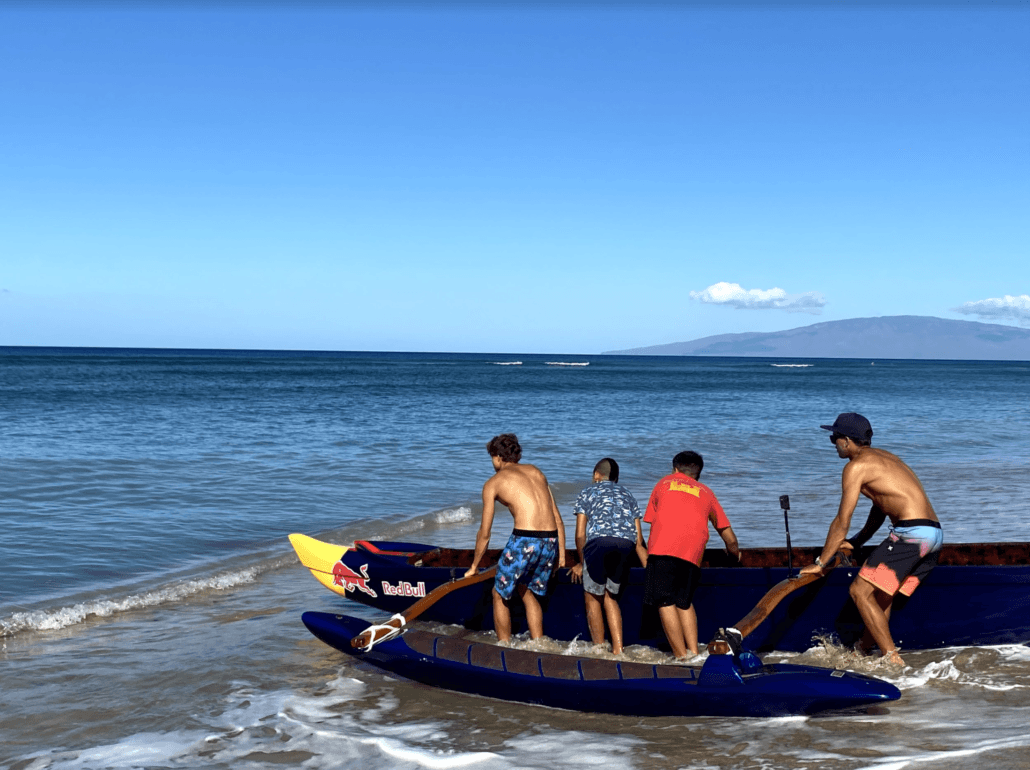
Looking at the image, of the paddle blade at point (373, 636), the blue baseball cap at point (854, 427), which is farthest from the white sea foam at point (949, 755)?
the paddle blade at point (373, 636)

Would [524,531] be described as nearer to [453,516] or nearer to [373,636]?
[373,636]

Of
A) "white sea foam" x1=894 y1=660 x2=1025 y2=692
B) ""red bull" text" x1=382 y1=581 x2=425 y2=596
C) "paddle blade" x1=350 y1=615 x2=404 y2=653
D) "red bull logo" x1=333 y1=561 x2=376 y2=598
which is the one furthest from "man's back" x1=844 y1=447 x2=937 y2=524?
"red bull logo" x1=333 y1=561 x2=376 y2=598

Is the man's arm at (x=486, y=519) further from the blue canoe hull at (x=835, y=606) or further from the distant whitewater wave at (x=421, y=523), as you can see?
the distant whitewater wave at (x=421, y=523)

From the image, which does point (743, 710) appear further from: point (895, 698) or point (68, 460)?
point (68, 460)

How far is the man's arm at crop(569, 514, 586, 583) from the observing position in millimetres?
6469

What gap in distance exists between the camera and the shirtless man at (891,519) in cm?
575

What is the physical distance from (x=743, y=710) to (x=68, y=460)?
1646 cm

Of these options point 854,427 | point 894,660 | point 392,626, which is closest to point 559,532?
point 392,626

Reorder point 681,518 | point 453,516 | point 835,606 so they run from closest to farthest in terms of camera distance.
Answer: point 681,518
point 835,606
point 453,516

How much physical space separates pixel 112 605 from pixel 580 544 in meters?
4.88

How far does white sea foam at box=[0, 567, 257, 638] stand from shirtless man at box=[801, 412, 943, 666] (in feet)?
20.9

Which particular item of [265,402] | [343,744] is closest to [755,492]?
[343,744]

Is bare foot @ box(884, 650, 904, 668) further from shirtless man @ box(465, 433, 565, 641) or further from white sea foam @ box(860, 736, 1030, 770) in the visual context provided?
shirtless man @ box(465, 433, 565, 641)

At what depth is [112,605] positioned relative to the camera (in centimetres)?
828
